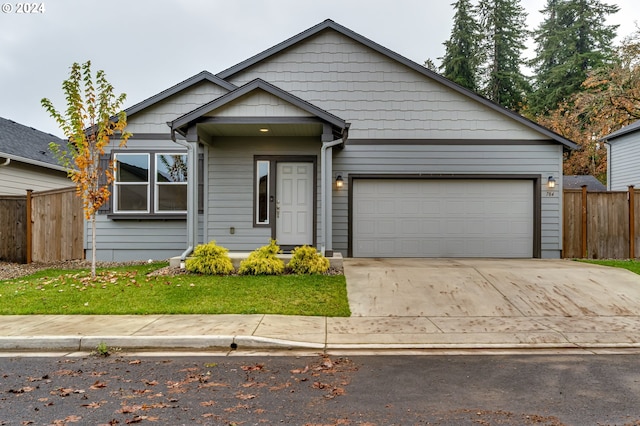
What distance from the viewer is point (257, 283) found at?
779 centimetres

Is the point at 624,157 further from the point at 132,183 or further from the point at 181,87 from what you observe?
the point at 132,183

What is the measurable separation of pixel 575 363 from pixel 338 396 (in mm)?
2695

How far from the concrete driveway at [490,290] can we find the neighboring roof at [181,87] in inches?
225

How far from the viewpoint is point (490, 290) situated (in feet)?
24.3

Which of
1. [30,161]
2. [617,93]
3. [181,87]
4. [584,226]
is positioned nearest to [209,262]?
[181,87]

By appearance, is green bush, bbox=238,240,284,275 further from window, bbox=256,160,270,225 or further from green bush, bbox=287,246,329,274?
window, bbox=256,160,270,225

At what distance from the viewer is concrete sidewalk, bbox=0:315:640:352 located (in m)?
4.91

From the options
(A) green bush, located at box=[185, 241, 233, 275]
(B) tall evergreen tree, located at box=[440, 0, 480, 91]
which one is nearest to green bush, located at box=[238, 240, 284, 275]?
(A) green bush, located at box=[185, 241, 233, 275]

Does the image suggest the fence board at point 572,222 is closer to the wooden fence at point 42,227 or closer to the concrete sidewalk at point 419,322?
the concrete sidewalk at point 419,322

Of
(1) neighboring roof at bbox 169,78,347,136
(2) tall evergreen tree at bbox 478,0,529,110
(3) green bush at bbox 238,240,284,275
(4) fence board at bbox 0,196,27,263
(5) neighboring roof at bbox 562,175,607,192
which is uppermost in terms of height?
(2) tall evergreen tree at bbox 478,0,529,110

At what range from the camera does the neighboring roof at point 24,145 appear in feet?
44.8

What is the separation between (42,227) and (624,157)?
21560 millimetres

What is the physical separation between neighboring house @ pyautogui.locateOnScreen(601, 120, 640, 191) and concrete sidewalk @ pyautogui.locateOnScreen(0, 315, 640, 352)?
14112 mm

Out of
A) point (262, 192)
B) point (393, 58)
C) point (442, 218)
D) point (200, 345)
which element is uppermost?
point (393, 58)
